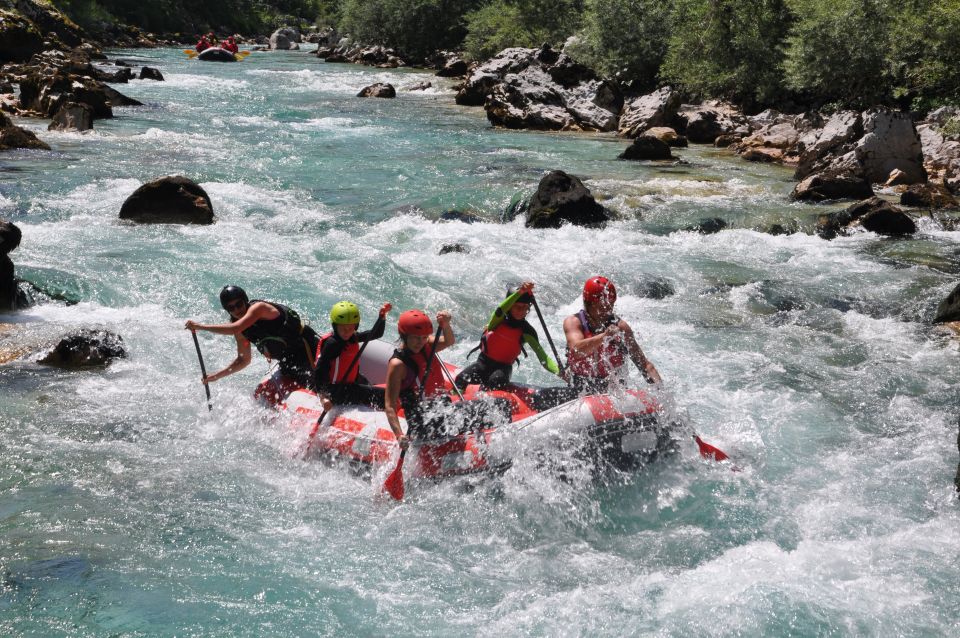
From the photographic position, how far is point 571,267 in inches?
473

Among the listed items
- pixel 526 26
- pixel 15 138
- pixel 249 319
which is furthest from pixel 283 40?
pixel 249 319

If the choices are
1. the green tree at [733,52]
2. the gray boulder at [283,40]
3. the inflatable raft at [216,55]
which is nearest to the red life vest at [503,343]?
the green tree at [733,52]

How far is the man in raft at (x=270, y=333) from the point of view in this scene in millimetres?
6918

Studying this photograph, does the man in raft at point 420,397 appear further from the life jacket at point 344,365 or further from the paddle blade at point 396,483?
the life jacket at point 344,365

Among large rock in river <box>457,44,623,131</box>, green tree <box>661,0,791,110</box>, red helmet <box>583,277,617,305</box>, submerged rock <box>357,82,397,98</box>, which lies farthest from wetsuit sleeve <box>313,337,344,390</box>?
submerged rock <box>357,82,397,98</box>

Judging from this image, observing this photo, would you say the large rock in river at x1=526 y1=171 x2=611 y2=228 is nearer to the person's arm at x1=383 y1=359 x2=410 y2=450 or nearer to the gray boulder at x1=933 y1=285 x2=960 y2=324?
the gray boulder at x1=933 y1=285 x2=960 y2=324

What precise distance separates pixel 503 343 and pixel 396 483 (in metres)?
1.52

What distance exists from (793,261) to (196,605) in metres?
10.2

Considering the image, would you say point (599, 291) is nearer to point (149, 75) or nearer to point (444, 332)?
point (444, 332)

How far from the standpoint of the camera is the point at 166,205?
1328 centimetres

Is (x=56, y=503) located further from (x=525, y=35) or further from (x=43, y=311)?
(x=525, y=35)

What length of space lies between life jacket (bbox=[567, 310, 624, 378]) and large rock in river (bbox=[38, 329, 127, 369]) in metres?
4.89

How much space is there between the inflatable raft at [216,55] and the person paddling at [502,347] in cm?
4239

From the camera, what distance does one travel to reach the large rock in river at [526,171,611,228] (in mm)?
13875
